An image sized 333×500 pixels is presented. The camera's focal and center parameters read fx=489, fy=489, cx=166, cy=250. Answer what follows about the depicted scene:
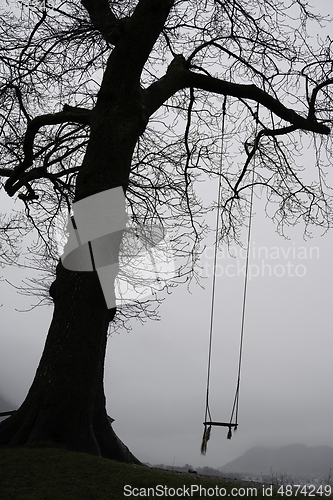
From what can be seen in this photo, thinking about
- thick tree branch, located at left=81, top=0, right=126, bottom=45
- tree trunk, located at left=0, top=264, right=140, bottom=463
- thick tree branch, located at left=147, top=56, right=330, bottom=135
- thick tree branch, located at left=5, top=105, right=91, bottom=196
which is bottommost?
tree trunk, located at left=0, top=264, right=140, bottom=463

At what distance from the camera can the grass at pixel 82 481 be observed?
3.07 metres

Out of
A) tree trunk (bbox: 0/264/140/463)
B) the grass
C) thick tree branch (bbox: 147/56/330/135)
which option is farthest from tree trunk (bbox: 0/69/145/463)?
thick tree branch (bbox: 147/56/330/135)

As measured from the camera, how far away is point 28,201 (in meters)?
8.33

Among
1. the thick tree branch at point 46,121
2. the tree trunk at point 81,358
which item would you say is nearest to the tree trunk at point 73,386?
the tree trunk at point 81,358

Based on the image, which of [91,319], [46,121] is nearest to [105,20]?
[46,121]

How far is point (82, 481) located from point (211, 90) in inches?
185

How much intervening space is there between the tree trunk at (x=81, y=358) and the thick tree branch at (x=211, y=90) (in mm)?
915

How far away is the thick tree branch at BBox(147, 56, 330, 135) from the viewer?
5.68 metres

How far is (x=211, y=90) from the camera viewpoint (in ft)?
20.1

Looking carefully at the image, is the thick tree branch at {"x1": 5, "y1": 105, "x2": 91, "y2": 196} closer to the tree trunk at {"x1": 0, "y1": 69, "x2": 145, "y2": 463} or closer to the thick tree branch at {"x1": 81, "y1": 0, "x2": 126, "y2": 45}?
the thick tree branch at {"x1": 81, "y1": 0, "x2": 126, "y2": 45}

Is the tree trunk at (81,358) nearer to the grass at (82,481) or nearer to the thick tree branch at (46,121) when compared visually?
the grass at (82,481)

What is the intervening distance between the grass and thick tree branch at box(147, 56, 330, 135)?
11.9ft

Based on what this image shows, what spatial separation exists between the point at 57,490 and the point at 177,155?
232 inches

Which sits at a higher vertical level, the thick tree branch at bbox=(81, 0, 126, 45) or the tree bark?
the thick tree branch at bbox=(81, 0, 126, 45)
